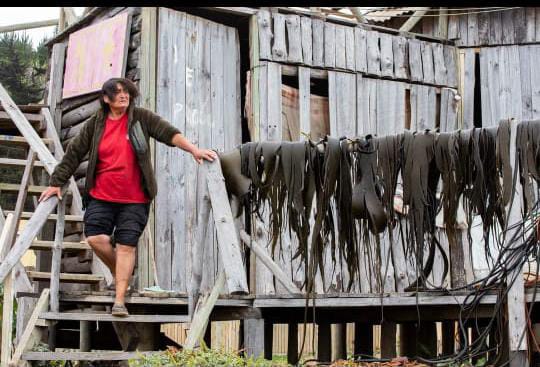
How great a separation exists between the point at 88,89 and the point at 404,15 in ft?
15.4

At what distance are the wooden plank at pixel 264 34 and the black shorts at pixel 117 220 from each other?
12.3 ft

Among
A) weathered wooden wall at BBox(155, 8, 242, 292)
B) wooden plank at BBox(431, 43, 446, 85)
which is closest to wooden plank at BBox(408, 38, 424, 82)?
wooden plank at BBox(431, 43, 446, 85)

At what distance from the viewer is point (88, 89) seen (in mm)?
10312

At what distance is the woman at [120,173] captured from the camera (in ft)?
21.9

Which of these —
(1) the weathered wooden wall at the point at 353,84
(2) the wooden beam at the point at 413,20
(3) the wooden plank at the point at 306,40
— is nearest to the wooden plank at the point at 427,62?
(1) the weathered wooden wall at the point at 353,84

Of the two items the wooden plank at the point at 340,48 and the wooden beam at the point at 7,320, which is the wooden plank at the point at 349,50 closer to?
the wooden plank at the point at 340,48

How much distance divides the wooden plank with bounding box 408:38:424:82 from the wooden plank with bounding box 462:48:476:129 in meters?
0.70

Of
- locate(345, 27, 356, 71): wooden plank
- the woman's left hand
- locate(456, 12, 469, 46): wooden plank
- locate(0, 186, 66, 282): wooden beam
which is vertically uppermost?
locate(456, 12, 469, 46): wooden plank

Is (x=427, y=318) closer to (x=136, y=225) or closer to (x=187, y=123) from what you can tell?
(x=136, y=225)

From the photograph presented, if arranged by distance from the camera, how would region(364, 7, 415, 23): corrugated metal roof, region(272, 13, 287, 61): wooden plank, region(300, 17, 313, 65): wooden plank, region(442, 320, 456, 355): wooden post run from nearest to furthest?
region(442, 320, 456, 355): wooden post
region(272, 13, 287, 61): wooden plank
region(300, 17, 313, 65): wooden plank
region(364, 7, 415, 23): corrugated metal roof

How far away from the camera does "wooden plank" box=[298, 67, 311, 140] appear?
10.3 meters

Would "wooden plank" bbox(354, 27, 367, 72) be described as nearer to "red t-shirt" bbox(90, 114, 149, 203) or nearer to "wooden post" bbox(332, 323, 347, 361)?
"wooden post" bbox(332, 323, 347, 361)

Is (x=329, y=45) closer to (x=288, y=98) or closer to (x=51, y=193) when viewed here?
(x=288, y=98)
